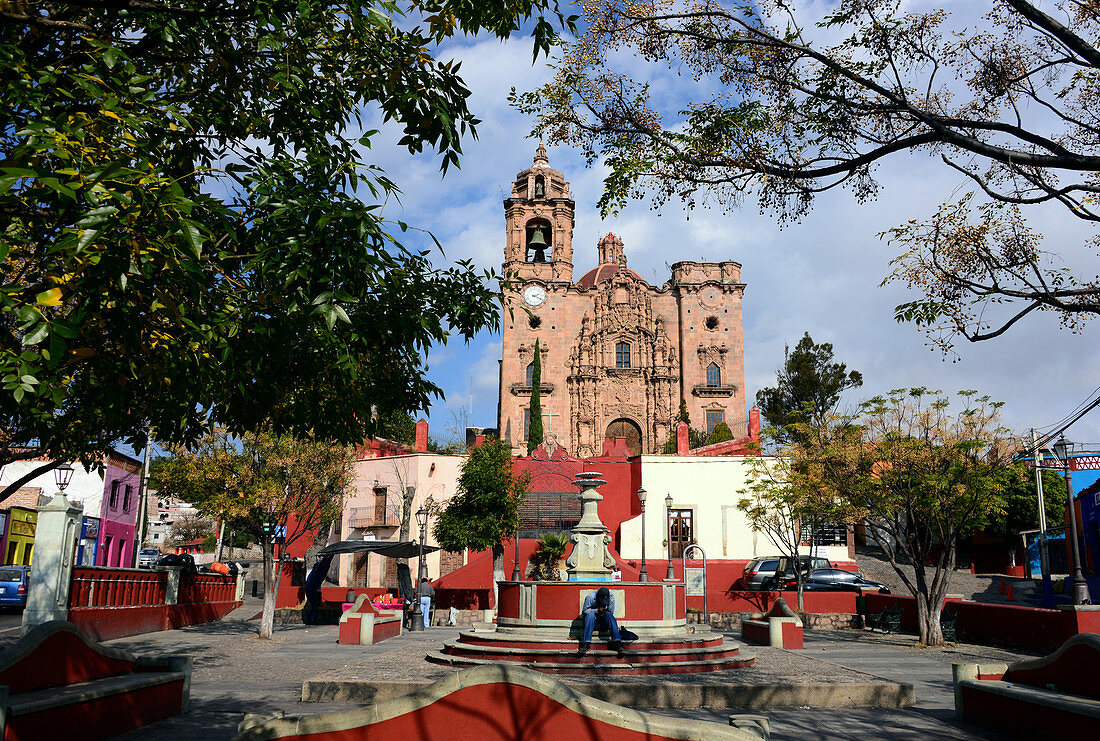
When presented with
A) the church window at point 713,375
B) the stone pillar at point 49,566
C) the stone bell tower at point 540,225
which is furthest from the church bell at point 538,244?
the stone pillar at point 49,566

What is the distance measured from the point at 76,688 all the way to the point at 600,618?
7710 millimetres

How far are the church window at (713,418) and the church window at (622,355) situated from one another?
6197 millimetres

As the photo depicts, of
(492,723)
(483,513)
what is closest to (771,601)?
(483,513)

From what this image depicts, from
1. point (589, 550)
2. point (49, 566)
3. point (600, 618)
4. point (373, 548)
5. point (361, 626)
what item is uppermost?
point (589, 550)

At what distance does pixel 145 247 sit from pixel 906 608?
2306 cm

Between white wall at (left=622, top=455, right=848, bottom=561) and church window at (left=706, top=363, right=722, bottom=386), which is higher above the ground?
church window at (left=706, top=363, right=722, bottom=386)

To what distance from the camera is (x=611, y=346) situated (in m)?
50.8

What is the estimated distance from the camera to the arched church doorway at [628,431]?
49438 millimetres

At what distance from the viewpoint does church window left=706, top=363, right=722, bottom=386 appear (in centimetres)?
5028

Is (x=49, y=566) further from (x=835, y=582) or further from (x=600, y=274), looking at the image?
(x=600, y=274)

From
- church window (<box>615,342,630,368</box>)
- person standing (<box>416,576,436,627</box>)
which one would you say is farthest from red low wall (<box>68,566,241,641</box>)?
church window (<box>615,342,630,368</box>)

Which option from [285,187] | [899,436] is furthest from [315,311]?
[899,436]

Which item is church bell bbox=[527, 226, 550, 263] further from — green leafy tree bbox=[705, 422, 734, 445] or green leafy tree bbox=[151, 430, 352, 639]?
green leafy tree bbox=[151, 430, 352, 639]

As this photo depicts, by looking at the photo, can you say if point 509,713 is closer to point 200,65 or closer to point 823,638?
point 200,65
